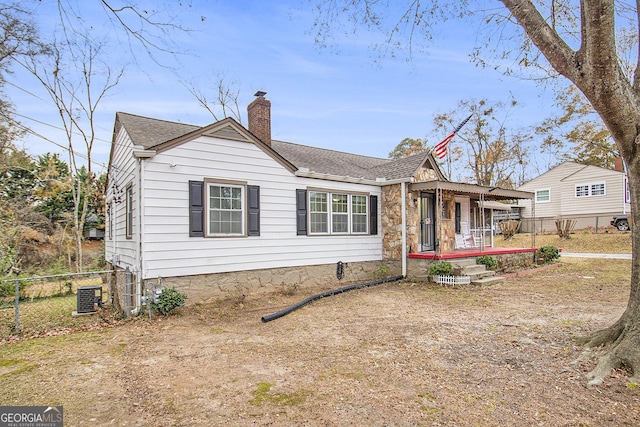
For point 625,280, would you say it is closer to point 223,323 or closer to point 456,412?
point 456,412

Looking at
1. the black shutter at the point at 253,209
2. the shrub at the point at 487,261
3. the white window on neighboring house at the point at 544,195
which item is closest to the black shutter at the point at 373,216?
the shrub at the point at 487,261

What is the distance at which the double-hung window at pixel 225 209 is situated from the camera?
26.2 ft

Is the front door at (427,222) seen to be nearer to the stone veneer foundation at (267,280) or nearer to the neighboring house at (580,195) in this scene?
the stone veneer foundation at (267,280)

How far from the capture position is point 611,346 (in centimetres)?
415

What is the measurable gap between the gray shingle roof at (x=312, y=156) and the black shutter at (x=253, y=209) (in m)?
1.70

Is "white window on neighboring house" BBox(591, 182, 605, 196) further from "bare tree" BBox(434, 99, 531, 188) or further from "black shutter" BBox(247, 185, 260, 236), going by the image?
"black shutter" BBox(247, 185, 260, 236)

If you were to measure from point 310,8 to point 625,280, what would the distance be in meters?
11.5

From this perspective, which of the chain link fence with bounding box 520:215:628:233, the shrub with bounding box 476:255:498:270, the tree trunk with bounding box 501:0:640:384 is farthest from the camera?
the chain link fence with bounding box 520:215:628:233

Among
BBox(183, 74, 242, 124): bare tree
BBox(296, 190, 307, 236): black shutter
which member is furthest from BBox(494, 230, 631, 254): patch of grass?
BBox(183, 74, 242, 124): bare tree

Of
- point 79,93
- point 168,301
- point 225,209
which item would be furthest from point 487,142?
point 79,93

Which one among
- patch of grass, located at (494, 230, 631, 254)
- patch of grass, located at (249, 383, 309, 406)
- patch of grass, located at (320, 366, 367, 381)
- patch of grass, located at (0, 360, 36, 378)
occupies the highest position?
patch of grass, located at (494, 230, 631, 254)

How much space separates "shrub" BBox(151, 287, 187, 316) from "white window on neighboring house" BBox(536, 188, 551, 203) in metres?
28.6

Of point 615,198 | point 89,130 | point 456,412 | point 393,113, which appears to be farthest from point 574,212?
point 89,130

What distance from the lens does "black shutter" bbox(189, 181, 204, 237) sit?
759 cm
